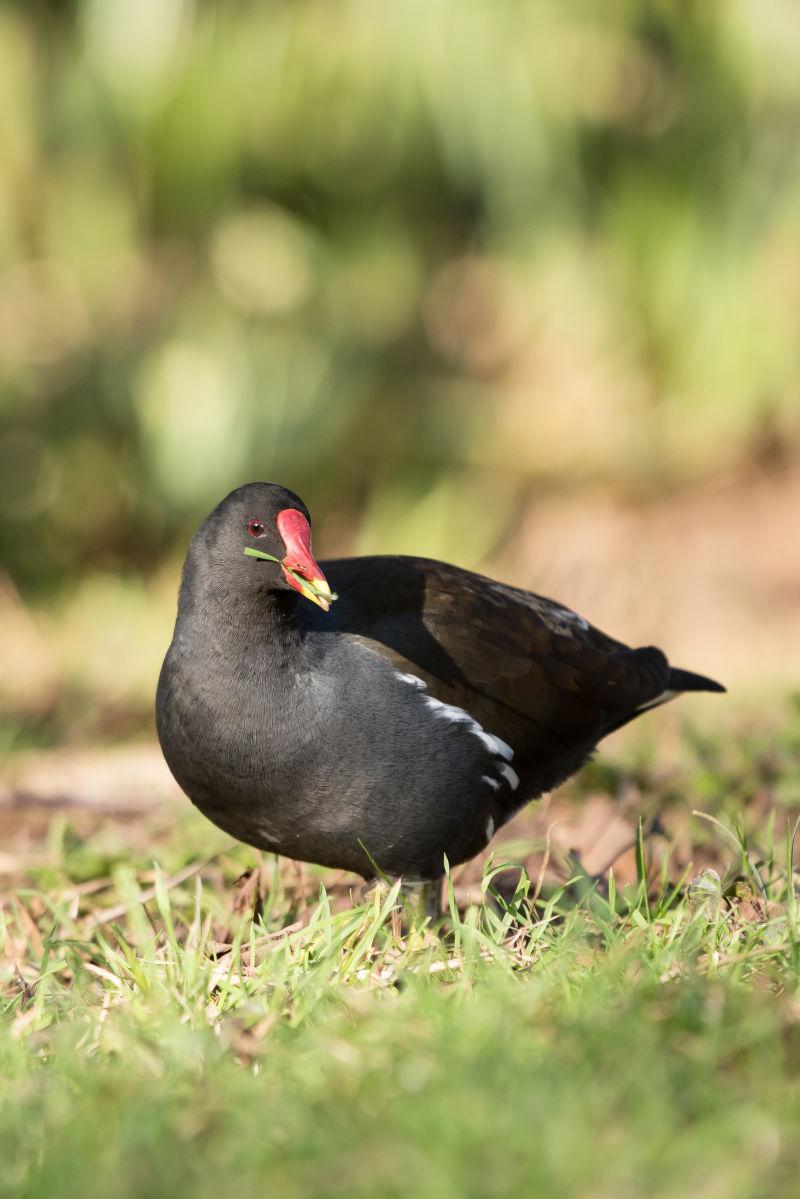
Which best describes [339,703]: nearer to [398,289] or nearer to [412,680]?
[412,680]

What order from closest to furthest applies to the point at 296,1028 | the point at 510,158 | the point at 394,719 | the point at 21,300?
1. the point at 296,1028
2. the point at 394,719
3. the point at 510,158
4. the point at 21,300

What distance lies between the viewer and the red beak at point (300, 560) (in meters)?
3.33

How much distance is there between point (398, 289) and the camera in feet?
32.7

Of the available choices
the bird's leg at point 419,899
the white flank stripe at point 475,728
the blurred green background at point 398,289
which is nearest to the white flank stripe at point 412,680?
the white flank stripe at point 475,728

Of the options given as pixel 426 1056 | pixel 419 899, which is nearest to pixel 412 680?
pixel 419 899

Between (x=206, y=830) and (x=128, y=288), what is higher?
(x=128, y=288)

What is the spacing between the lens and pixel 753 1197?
1.86 metres

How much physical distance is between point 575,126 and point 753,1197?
8.19m

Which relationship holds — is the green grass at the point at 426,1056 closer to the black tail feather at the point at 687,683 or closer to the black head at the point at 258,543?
the black head at the point at 258,543

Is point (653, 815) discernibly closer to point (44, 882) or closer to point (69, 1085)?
point (44, 882)

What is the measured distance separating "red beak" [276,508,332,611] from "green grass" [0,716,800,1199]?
2.24ft

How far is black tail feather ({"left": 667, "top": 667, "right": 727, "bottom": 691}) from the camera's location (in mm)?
4283

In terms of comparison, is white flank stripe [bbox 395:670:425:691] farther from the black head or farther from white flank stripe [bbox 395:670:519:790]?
the black head

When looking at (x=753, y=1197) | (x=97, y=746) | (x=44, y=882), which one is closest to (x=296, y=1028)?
(x=753, y=1197)
